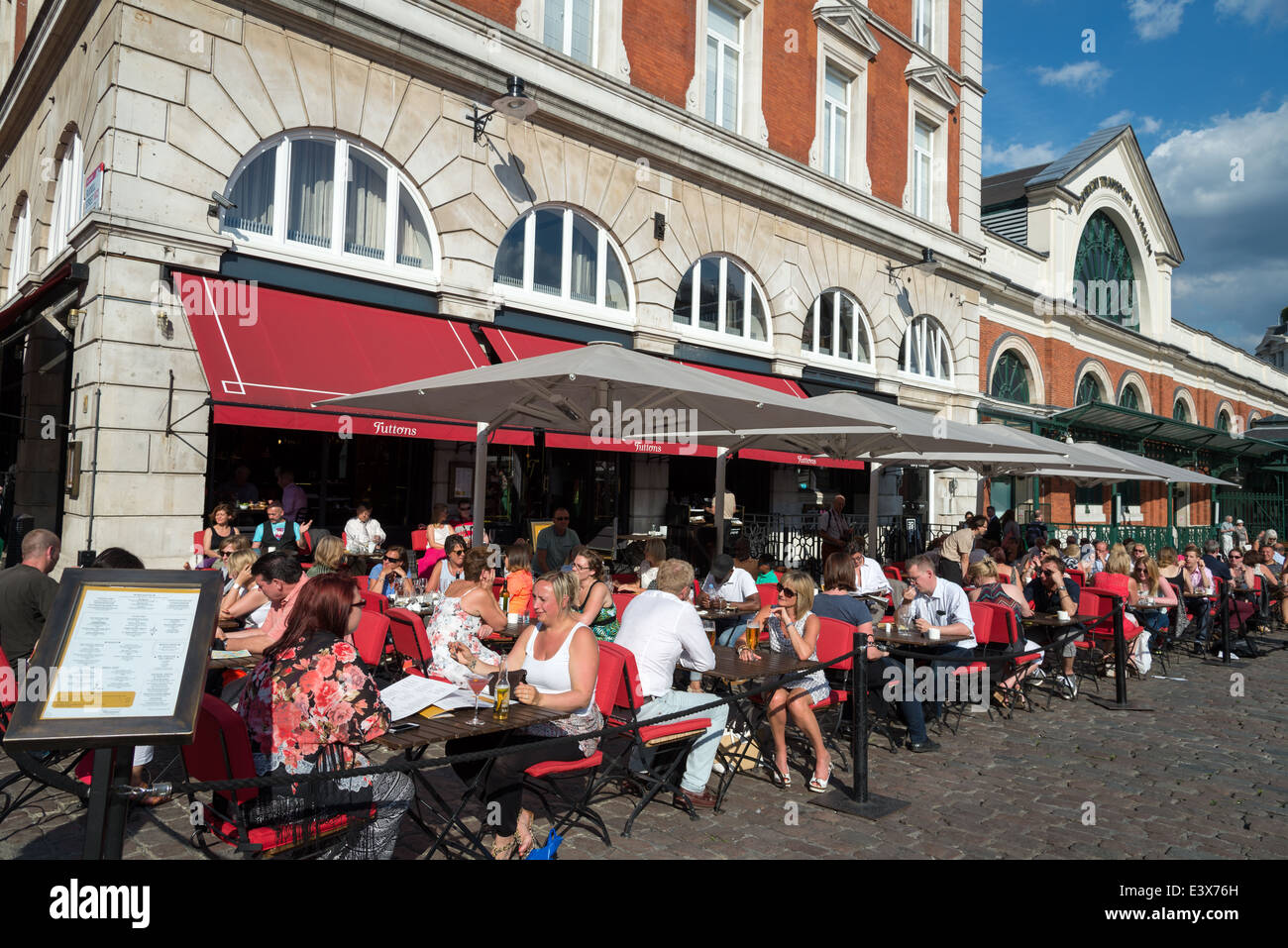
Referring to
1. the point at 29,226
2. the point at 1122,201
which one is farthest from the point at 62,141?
the point at 1122,201

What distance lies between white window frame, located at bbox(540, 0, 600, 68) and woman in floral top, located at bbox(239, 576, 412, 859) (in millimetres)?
11482

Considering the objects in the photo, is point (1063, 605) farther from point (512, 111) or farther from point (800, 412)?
point (512, 111)

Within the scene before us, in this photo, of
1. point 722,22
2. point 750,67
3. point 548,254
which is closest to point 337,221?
point 548,254

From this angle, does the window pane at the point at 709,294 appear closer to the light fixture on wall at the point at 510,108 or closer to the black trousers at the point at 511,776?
the light fixture on wall at the point at 510,108

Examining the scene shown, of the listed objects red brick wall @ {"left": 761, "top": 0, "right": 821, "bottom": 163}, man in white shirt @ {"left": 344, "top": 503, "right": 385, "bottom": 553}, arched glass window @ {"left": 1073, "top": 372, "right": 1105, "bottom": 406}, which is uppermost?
red brick wall @ {"left": 761, "top": 0, "right": 821, "bottom": 163}

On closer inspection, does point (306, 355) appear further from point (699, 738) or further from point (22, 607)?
point (699, 738)

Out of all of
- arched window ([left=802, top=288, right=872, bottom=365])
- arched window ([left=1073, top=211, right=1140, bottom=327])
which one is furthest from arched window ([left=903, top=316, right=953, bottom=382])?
arched window ([left=1073, top=211, right=1140, bottom=327])

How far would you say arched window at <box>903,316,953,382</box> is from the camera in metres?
20.9

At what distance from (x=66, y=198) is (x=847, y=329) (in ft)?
48.1

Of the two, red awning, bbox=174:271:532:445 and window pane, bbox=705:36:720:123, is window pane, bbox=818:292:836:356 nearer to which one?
window pane, bbox=705:36:720:123

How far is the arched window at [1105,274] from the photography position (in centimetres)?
2886

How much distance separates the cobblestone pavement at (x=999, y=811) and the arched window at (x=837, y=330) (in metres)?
11.4

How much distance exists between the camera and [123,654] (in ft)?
8.82

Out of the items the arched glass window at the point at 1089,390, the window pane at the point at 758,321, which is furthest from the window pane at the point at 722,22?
the arched glass window at the point at 1089,390
